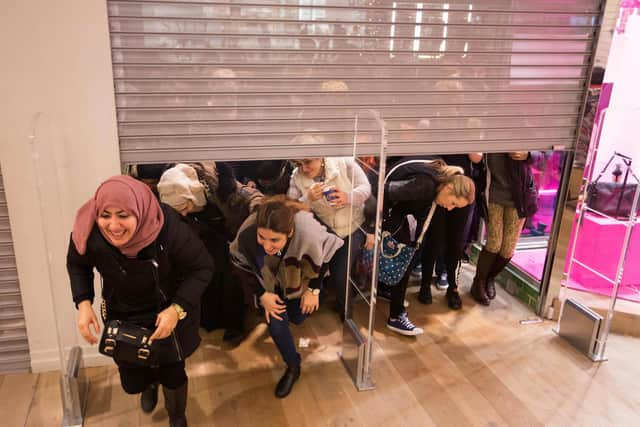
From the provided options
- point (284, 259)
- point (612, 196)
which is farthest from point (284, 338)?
point (612, 196)

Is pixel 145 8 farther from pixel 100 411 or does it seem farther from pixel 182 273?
pixel 100 411

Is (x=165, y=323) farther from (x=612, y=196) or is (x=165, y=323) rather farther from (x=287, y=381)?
(x=612, y=196)

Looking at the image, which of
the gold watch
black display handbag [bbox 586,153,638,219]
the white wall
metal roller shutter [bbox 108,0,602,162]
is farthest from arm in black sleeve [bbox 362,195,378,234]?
black display handbag [bbox 586,153,638,219]

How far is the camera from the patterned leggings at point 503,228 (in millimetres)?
3416

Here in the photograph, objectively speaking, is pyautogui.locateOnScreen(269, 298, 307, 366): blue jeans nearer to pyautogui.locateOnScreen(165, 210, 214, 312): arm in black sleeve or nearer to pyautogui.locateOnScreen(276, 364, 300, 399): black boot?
pyautogui.locateOnScreen(276, 364, 300, 399): black boot

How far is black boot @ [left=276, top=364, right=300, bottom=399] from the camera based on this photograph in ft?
8.67

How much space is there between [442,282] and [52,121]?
2655 mm

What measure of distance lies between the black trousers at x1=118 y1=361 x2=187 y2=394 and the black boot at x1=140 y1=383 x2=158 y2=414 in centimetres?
23

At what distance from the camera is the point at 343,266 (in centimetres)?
302

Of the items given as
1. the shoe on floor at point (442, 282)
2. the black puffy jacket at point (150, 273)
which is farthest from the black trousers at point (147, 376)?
the shoe on floor at point (442, 282)

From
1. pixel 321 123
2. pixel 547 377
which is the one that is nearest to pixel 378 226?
pixel 321 123

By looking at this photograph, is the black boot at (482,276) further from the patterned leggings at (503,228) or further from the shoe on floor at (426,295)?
the shoe on floor at (426,295)

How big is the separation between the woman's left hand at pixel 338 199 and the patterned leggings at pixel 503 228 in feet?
3.63

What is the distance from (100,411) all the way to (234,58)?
1758mm
